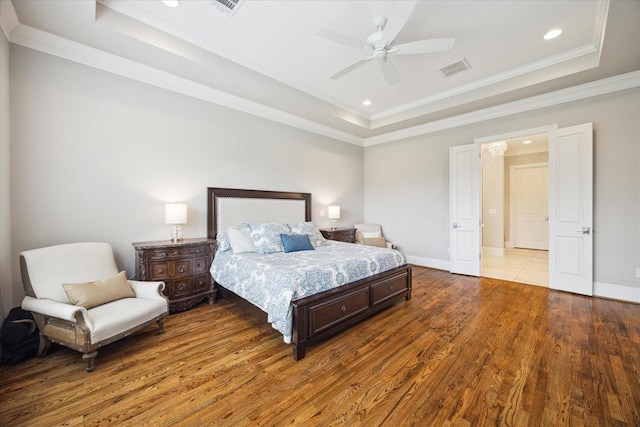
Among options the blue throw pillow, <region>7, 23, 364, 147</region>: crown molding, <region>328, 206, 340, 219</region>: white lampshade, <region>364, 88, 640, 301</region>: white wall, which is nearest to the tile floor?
<region>364, 88, 640, 301</region>: white wall

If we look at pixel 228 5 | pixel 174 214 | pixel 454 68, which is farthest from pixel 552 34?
pixel 174 214

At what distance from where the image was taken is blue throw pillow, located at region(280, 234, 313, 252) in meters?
3.61

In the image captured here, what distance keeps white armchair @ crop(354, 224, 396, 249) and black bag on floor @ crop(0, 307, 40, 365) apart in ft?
15.8

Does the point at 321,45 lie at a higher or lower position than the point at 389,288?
higher

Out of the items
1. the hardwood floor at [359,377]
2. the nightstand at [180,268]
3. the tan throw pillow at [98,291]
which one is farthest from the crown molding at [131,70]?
the hardwood floor at [359,377]

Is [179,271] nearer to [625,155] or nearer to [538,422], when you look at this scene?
[538,422]

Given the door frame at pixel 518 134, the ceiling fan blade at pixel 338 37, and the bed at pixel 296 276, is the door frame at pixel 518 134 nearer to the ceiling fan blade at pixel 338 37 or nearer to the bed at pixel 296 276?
the bed at pixel 296 276

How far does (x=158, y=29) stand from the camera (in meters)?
2.83

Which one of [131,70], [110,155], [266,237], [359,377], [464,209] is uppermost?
[131,70]

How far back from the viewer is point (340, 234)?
5246mm

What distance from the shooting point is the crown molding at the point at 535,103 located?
3486 millimetres

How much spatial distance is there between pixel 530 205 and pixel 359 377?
8.57 metres

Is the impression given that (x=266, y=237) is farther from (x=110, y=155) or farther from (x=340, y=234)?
(x=110, y=155)

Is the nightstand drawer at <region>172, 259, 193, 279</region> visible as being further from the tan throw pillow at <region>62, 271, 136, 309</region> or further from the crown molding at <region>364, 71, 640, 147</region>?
the crown molding at <region>364, 71, 640, 147</region>
